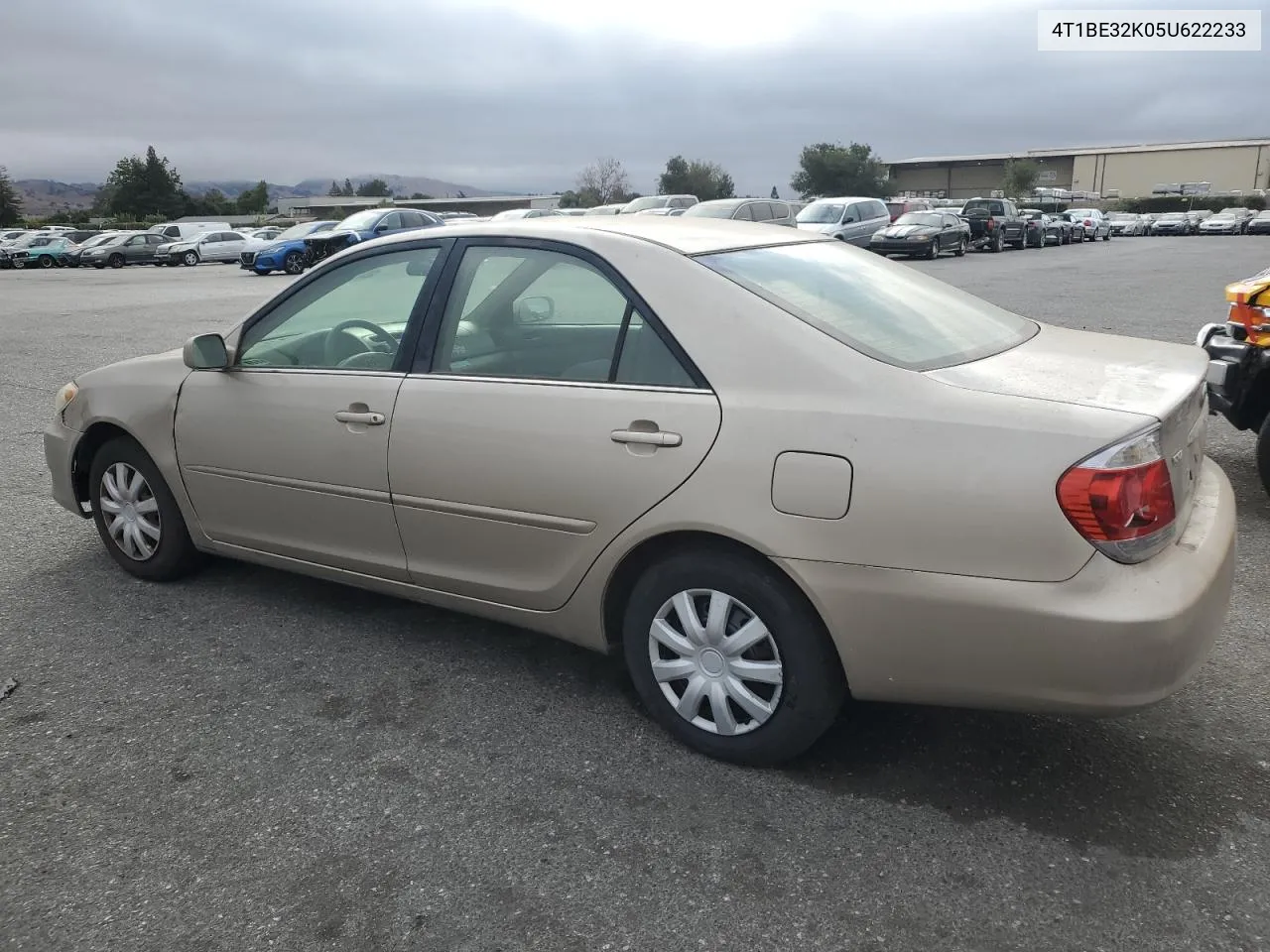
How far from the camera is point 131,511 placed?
457 centimetres

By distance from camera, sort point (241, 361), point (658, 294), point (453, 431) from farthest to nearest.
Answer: point (241, 361)
point (453, 431)
point (658, 294)

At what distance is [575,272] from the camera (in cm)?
346

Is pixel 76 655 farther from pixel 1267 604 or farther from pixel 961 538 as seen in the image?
pixel 1267 604

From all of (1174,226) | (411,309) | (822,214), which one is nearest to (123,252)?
(822,214)

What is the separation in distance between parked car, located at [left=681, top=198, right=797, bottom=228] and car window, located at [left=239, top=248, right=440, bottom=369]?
69.7 ft

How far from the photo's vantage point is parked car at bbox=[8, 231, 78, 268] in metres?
41.3

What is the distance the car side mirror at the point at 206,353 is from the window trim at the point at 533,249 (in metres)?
0.95

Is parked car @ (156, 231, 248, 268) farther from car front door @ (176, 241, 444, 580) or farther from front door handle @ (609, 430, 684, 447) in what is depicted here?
front door handle @ (609, 430, 684, 447)

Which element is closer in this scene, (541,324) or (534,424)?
(534,424)

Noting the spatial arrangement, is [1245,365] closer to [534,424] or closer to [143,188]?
[534,424]

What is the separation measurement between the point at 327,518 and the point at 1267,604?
145 inches

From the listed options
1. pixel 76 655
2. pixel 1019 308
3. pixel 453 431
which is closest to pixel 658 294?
pixel 453 431

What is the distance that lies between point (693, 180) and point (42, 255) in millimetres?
55484

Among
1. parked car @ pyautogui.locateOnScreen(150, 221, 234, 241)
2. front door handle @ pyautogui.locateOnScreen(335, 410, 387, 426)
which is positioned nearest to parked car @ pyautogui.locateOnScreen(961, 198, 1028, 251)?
parked car @ pyautogui.locateOnScreen(150, 221, 234, 241)
